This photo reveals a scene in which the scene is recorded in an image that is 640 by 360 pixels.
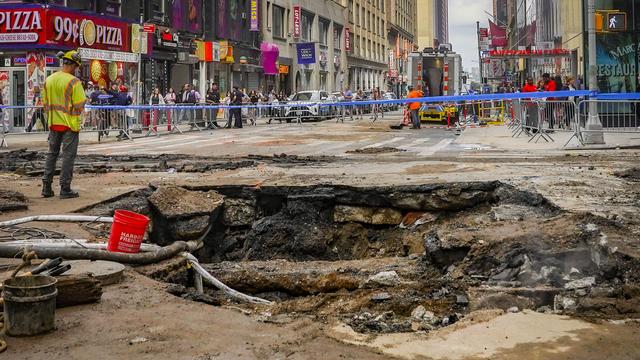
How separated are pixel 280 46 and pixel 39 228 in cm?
4638

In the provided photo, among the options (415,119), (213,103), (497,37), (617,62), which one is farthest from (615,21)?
(497,37)

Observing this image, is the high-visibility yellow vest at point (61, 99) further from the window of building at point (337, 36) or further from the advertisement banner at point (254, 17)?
the window of building at point (337, 36)

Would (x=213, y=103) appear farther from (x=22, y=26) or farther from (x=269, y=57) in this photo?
(x=269, y=57)

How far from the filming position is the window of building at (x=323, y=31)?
64.1 metres

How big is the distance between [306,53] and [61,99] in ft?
147

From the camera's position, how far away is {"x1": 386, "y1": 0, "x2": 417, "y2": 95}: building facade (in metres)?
97.6

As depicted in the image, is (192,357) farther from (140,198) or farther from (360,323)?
(140,198)

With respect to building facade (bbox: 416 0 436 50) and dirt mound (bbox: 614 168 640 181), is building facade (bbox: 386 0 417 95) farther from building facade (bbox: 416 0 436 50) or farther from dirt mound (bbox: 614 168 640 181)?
dirt mound (bbox: 614 168 640 181)

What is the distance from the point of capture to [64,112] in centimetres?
916

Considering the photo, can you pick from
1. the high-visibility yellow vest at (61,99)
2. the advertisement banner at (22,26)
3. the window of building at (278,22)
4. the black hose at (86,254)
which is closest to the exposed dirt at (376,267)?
the black hose at (86,254)

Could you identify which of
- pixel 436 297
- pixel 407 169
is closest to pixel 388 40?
pixel 407 169

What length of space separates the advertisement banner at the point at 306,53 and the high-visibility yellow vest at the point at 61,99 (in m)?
44.3

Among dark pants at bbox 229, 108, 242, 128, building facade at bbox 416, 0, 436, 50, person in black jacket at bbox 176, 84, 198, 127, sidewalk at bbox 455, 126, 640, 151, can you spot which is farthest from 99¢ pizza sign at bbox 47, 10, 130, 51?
building facade at bbox 416, 0, 436, 50

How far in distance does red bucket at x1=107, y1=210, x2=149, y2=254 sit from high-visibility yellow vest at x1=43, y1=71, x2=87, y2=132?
3581mm
